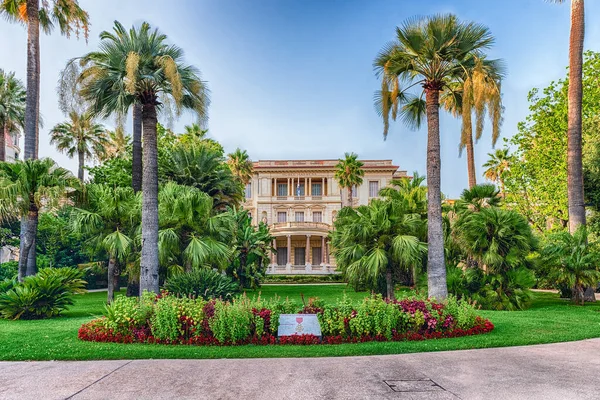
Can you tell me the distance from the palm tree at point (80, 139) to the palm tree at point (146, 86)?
29.3 meters

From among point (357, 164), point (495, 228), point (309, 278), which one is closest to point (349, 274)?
point (495, 228)

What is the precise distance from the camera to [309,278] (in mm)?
36625

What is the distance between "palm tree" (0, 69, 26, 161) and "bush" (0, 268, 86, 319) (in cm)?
1863

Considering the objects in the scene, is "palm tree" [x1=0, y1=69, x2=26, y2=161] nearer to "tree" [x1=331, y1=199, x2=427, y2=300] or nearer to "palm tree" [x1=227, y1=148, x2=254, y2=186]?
"palm tree" [x1=227, y1=148, x2=254, y2=186]

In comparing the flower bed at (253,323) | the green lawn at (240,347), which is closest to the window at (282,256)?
the green lawn at (240,347)

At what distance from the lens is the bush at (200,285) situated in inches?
482

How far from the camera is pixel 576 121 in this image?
15664mm

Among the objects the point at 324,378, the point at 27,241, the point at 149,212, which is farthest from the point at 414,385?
the point at 27,241

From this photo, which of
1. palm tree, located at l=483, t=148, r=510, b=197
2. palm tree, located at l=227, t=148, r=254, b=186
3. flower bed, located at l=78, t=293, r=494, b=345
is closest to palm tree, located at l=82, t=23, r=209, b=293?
flower bed, located at l=78, t=293, r=494, b=345

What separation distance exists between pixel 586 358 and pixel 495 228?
25.3ft

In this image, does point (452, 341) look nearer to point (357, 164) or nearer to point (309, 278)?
point (309, 278)

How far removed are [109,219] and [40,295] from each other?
346 centimetres

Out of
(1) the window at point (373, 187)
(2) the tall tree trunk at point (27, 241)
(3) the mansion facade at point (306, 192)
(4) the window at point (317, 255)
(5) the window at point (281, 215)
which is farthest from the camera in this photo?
(5) the window at point (281, 215)

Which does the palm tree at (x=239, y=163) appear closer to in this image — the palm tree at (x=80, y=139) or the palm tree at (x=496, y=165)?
the palm tree at (x=80, y=139)
